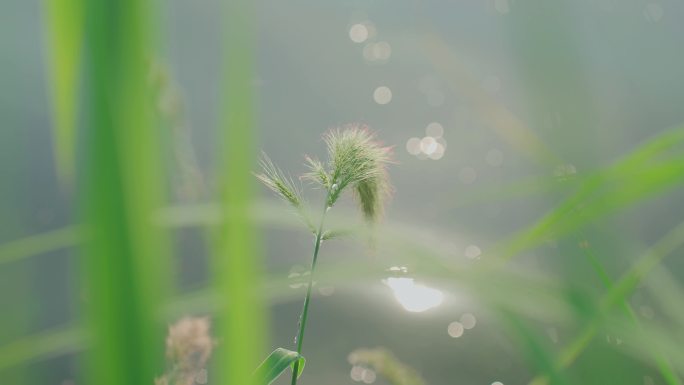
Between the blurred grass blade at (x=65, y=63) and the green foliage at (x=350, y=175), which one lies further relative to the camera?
the green foliage at (x=350, y=175)

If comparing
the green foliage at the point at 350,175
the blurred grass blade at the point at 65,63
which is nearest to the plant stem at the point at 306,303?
the green foliage at the point at 350,175

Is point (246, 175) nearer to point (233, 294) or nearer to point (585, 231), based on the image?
point (233, 294)

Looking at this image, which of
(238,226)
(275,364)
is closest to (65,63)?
(238,226)

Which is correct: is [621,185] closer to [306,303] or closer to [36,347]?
[306,303]

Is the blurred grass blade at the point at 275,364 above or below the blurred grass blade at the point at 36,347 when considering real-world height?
below

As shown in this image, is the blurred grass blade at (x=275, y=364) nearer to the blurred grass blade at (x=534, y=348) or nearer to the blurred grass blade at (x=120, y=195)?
the blurred grass blade at (x=534, y=348)
